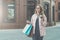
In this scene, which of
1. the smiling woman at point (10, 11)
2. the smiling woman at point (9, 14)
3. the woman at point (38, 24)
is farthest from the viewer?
the smiling woman at point (10, 11)

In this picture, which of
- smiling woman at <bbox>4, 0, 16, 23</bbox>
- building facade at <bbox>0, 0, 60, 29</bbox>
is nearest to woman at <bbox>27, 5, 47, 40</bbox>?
building facade at <bbox>0, 0, 60, 29</bbox>

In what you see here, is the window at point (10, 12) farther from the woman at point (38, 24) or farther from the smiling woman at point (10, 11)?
the woman at point (38, 24)

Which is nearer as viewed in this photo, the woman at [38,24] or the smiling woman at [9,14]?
the woman at [38,24]

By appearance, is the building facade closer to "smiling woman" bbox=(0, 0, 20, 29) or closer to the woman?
"smiling woman" bbox=(0, 0, 20, 29)

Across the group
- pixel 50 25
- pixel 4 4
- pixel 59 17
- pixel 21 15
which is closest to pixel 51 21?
pixel 50 25

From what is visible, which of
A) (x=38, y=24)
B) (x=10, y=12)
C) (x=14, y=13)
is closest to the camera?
(x=38, y=24)

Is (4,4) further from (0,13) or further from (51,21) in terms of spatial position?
(51,21)

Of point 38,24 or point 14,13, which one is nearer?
point 38,24

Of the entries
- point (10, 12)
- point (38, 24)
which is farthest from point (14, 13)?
point (38, 24)

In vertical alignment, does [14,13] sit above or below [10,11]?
below

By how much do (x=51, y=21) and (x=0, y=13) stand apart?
20.4ft

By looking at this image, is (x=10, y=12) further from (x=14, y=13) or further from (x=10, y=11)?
(x=14, y=13)

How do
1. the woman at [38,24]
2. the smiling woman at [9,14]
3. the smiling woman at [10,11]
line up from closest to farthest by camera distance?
the woman at [38,24] < the smiling woman at [9,14] < the smiling woman at [10,11]

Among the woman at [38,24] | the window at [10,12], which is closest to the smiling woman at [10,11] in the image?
the window at [10,12]
